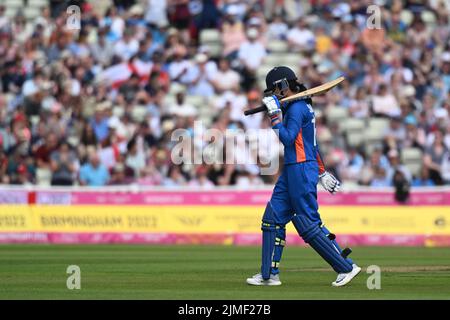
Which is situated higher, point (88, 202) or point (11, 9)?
point (11, 9)

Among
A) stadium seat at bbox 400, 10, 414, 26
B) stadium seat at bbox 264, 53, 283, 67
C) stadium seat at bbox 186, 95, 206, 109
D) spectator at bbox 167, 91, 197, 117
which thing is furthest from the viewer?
stadium seat at bbox 400, 10, 414, 26

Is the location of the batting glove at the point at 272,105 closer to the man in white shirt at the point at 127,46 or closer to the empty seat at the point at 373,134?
the empty seat at the point at 373,134

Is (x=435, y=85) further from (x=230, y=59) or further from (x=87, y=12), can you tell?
(x=87, y=12)

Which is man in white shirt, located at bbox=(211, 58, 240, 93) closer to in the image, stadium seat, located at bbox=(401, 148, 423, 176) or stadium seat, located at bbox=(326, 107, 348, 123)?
stadium seat, located at bbox=(326, 107, 348, 123)

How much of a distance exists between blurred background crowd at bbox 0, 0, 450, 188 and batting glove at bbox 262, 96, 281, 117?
1091 cm

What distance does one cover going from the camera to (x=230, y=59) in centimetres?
2755

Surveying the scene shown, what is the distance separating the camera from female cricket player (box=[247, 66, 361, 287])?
13.0m

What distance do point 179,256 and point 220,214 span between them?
4306mm

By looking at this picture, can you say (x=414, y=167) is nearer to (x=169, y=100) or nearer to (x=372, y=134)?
(x=372, y=134)

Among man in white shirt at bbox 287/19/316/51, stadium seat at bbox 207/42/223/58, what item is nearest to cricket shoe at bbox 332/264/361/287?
man in white shirt at bbox 287/19/316/51

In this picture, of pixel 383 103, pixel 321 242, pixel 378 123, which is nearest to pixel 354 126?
pixel 378 123

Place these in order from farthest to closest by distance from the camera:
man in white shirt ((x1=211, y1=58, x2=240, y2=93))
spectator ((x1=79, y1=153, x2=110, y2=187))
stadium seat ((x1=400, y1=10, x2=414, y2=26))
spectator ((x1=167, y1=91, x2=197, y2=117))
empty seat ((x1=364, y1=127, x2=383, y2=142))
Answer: stadium seat ((x1=400, y1=10, x2=414, y2=26)) < man in white shirt ((x1=211, y1=58, x2=240, y2=93)) < empty seat ((x1=364, y1=127, x2=383, y2=142)) < spectator ((x1=167, y1=91, x2=197, y2=117)) < spectator ((x1=79, y1=153, x2=110, y2=187))
